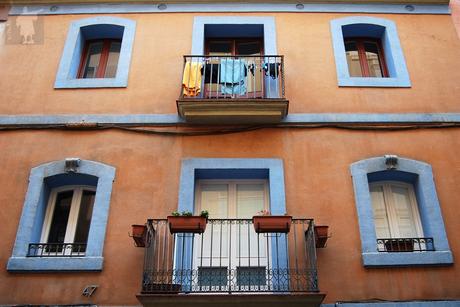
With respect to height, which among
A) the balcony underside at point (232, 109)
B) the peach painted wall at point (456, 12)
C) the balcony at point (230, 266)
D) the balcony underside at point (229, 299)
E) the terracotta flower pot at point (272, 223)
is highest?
the peach painted wall at point (456, 12)

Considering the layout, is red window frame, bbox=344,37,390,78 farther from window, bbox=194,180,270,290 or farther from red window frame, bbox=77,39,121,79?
red window frame, bbox=77,39,121,79

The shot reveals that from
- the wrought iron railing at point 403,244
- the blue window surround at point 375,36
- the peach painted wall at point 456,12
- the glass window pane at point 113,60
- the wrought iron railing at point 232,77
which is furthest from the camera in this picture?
the peach painted wall at point 456,12

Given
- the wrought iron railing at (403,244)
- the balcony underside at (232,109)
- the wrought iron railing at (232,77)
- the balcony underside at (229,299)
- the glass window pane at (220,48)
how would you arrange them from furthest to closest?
1. the glass window pane at (220,48)
2. the wrought iron railing at (232,77)
3. the balcony underside at (232,109)
4. the wrought iron railing at (403,244)
5. the balcony underside at (229,299)

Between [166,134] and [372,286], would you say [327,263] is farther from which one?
[166,134]

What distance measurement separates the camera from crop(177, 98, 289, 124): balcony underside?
29.9 feet

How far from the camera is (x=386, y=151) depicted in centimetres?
916

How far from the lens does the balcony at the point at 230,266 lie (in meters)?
7.20

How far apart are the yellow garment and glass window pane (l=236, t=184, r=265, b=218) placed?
1.98m

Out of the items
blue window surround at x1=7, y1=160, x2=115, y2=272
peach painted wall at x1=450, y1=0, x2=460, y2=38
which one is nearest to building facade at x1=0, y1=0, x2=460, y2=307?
blue window surround at x1=7, y1=160, x2=115, y2=272

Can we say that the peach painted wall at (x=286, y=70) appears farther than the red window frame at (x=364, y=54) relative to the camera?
No

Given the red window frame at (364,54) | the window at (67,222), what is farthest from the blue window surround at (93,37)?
the red window frame at (364,54)

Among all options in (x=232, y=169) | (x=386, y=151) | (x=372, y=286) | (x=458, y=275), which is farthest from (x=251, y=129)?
(x=458, y=275)

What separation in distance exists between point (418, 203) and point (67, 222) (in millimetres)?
6281

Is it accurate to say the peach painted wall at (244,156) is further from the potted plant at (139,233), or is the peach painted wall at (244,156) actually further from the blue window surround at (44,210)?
the potted plant at (139,233)
